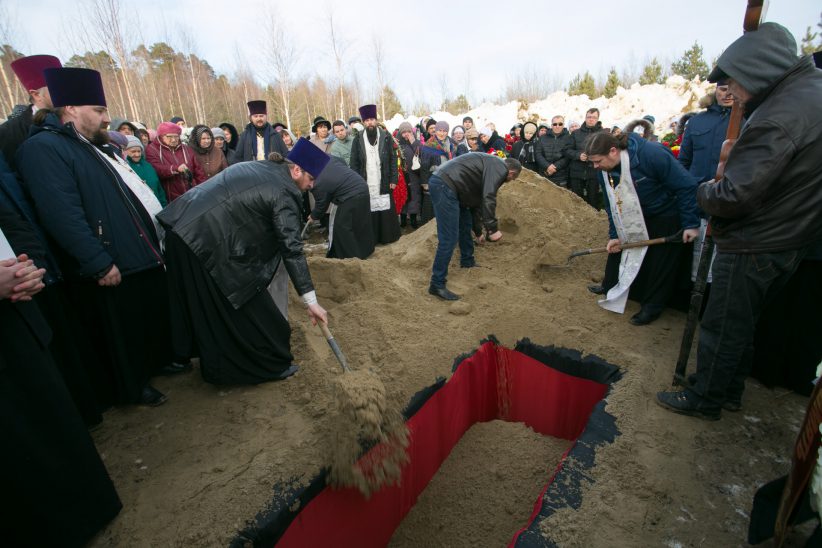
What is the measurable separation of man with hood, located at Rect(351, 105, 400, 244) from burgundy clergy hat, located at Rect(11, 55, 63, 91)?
3.90m

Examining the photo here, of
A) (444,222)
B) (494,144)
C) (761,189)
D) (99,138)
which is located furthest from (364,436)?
(494,144)

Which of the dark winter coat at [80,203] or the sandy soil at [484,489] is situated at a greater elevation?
the dark winter coat at [80,203]

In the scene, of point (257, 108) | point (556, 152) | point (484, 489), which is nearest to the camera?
point (484, 489)

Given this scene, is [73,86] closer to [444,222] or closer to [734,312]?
[444,222]

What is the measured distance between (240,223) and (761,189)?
8.61 feet

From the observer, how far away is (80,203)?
226 cm

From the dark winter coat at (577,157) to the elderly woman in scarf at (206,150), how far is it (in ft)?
18.1

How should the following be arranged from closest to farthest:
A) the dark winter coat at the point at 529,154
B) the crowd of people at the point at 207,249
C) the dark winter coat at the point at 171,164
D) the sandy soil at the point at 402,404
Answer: the crowd of people at the point at 207,249, the sandy soil at the point at 402,404, the dark winter coat at the point at 171,164, the dark winter coat at the point at 529,154

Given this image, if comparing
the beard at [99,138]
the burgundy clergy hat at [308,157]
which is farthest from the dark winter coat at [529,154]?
the beard at [99,138]

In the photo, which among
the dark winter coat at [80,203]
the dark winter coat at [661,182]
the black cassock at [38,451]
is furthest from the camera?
the dark winter coat at [661,182]

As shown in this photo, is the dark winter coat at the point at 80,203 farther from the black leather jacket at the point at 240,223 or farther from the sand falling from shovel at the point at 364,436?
the sand falling from shovel at the point at 364,436

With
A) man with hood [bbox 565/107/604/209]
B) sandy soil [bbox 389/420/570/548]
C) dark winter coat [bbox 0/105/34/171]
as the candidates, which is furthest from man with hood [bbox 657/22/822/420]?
man with hood [bbox 565/107/604/209]

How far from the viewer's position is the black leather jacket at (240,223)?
2.39 meters

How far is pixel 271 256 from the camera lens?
104 inches
